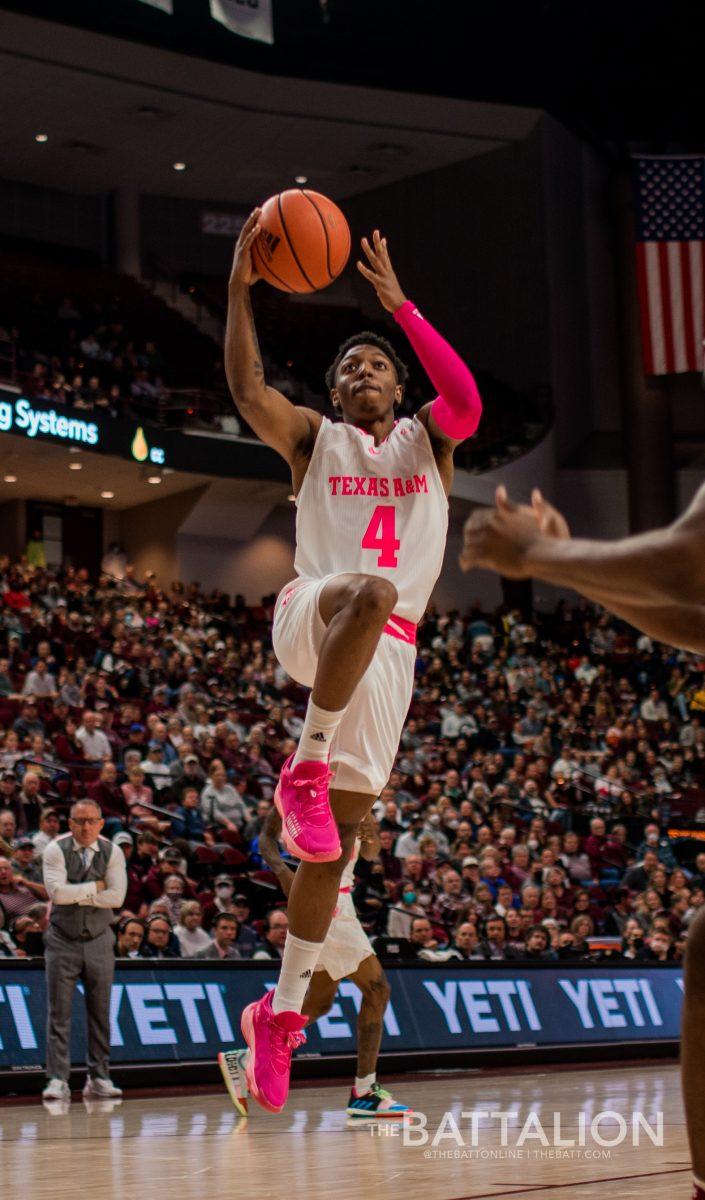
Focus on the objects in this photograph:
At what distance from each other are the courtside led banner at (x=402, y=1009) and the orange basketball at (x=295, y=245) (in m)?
6.38

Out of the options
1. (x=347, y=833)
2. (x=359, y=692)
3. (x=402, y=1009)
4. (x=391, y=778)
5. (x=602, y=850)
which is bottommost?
(x=402, y=1009)

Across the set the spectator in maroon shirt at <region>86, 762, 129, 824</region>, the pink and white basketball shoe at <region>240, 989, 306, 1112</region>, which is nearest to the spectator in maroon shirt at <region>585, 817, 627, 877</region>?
the spectator in maroon shirt at <region>86, 762, 129, 824</region>

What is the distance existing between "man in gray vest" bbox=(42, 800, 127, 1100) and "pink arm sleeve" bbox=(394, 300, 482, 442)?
583cm

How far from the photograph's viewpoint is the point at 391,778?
20438mm

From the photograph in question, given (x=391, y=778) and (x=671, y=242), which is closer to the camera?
(x=391, y=778)

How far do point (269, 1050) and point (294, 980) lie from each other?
0.28m

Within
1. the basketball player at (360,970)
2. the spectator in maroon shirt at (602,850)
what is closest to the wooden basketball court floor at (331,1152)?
the basketball player at (360,970)

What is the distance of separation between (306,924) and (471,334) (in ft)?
104

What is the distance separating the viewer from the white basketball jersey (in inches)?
230

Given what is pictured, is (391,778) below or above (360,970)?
above

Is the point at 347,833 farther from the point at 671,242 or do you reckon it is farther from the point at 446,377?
the point at 671,242

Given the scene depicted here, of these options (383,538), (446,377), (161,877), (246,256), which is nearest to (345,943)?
(383,538)

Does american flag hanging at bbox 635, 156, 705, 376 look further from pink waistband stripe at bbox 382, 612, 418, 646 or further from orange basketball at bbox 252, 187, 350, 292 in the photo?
pink waistband stripe at bbox 382, 612, 418, 646

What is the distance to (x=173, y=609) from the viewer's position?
83.6 ft
